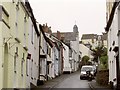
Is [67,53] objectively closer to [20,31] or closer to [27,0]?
[27,0]

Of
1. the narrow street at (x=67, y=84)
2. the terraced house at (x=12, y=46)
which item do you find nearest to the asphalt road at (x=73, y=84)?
the narrow street at (x=67, y=84)

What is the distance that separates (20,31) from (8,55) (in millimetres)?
4965

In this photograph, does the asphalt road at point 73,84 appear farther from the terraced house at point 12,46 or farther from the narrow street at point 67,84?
the terraced house at point 12,46

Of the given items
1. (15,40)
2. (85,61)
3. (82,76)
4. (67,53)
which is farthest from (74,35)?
(15,40)

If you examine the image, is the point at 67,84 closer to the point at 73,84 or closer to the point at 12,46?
the point at 73,84

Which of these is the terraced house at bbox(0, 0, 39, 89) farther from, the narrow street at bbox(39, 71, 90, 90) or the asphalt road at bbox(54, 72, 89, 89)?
the asphalt road at bbox(54, 72, 89, 89)

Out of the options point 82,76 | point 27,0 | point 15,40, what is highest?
point 27,0

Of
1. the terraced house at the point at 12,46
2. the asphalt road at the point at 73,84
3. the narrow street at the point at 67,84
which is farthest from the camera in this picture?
the asphalt road at the point at 73,84

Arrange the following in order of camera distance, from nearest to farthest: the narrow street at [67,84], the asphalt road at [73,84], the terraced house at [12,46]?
1. the terraced house at [12,46]
2. the narrow street at [67,84]
3. the asphalt road at [73,84]

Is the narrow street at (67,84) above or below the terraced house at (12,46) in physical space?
below

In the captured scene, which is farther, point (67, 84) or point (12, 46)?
point (67, 84)

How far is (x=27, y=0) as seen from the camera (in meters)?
30.8

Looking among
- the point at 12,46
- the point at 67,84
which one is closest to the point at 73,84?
the point at 67,84

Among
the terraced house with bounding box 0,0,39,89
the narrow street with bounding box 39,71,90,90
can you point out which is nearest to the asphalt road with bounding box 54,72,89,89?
the narrow street with bounding box 39,71,90,90
